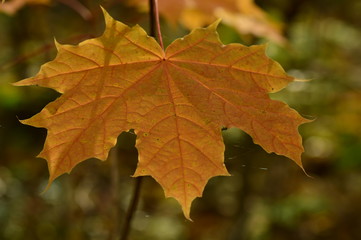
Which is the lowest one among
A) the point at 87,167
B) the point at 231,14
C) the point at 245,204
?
the point at 87,167

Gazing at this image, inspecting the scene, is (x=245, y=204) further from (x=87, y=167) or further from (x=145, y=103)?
(x=145, y=103)

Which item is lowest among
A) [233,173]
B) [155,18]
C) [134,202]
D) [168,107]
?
[233,173]

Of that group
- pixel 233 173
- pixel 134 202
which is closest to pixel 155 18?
pixel 134 202

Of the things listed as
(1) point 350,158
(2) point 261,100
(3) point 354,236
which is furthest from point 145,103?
(3) point 354,236

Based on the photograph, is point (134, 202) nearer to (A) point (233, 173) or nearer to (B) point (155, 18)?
(B) point (155, 18)

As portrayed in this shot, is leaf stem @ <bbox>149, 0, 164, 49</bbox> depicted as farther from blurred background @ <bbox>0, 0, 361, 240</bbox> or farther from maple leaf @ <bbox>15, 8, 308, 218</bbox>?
blurred background @ <bbox>0, 0, 361, 240</bbox>

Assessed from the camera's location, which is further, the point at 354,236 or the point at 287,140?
the point at 354,236
